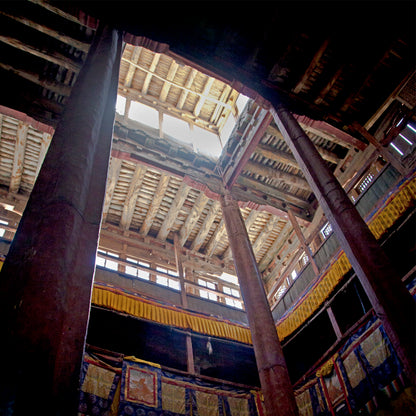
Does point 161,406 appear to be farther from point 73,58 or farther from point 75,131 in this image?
point 73,58

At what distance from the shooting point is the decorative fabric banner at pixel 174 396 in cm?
A: 589

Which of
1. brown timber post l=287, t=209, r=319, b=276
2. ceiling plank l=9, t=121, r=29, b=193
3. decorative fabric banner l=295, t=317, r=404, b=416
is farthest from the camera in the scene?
ceiling plank l=9, t=121, r=29, b=193

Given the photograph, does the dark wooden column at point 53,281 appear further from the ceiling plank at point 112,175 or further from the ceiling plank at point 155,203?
the ceiling plank at point 155,203

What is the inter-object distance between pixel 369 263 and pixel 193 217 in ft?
25.3

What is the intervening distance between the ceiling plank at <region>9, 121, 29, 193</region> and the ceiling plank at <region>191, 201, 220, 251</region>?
5811 millimetres

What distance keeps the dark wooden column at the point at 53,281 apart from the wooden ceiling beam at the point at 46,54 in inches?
211

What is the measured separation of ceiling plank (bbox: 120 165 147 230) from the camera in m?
10.2

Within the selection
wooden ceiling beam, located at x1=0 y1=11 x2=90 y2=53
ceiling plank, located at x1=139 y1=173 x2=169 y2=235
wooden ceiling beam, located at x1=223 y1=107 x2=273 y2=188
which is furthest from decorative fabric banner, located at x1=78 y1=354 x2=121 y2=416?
wooden ceiling beam, located at x1=0 y1=11 x2=90 y2=53

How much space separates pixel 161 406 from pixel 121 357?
3.81 feet

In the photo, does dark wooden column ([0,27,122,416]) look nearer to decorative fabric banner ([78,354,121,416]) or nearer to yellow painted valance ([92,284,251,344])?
decorative fabric banner ([78,354,121,416])

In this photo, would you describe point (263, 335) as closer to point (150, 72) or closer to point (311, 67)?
point (311, 67)

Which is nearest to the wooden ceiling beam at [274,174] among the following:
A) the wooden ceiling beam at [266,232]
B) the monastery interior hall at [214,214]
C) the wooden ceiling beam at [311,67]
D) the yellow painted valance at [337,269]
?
the monastery interior hall at [214,214]

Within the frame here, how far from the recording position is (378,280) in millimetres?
3740

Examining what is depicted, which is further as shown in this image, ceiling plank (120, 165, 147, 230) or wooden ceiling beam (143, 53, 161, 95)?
wooden ceiling beam (143, 53, 161, 95)
